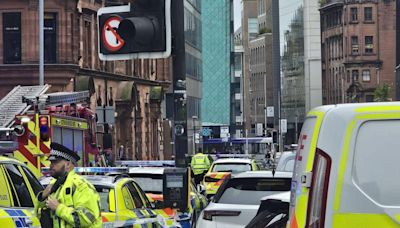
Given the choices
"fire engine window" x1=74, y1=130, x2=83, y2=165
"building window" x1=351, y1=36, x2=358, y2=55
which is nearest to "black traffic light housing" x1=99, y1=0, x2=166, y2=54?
"fire engine window" x1=74, y1=130, x2=83, y2=165

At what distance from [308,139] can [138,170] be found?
10.7 metres

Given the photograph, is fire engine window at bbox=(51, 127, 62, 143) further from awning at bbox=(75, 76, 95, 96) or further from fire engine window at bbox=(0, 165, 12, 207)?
awning at bbox=(75, 76, 95, 96)

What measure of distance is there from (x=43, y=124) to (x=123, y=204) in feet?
30.9

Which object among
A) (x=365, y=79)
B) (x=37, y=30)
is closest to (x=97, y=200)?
(x=37, y=30)

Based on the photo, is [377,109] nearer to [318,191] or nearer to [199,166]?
[318,191]

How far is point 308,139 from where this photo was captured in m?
6.07

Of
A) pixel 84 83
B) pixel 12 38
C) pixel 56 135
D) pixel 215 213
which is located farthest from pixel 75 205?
pixel 12 38

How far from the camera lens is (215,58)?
426 ft

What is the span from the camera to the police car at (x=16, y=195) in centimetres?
906

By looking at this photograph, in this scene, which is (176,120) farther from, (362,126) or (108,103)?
(108,103)

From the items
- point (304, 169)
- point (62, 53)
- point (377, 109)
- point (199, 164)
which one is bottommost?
point (199, 164)

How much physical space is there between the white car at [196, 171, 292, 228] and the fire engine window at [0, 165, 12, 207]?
12.6 ft

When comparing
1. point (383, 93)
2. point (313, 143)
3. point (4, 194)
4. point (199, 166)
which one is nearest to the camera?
point (313, 143)

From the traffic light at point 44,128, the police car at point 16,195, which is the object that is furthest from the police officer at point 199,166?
the police car at point 16,195
